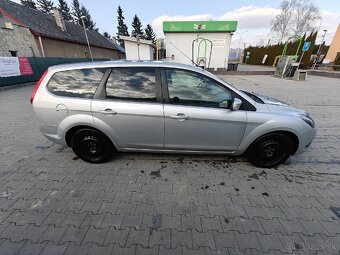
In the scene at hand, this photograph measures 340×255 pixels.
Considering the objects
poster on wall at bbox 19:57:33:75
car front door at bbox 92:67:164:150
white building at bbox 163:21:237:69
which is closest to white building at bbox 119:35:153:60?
white building at bbox 163:21:237:69

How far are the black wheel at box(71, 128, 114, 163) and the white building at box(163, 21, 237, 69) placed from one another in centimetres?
1789

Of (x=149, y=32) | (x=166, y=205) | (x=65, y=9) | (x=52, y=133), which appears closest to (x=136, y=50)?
(x=52, y=133)

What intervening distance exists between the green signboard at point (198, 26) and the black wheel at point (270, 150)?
19.3 m

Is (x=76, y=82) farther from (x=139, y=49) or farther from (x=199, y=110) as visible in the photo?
(x=139, y=49)

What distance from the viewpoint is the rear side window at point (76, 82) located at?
8.98ft

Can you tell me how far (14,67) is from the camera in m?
11.1

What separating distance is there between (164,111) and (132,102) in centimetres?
51

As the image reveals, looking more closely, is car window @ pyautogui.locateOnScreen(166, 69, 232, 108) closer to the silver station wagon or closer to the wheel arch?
the silver station wagon

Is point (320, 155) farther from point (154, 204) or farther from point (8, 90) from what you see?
point (8, 90)

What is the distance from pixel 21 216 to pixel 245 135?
3187 mm

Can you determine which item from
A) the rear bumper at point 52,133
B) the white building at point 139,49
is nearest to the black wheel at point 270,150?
the rear bumper at point 52,133

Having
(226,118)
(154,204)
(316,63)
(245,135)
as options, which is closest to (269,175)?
(245,135)

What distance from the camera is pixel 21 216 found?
83.9 inches

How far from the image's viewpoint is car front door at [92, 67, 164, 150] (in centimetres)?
264
